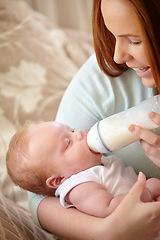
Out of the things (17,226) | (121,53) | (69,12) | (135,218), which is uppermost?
(121,53)

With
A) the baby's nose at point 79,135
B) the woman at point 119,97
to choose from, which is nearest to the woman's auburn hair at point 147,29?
the woman at point 119,97

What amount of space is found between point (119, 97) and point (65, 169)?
14.3 inches

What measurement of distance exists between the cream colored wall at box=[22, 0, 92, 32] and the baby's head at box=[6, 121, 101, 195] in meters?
2.26

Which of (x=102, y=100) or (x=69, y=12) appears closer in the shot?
(x=102, y=100)

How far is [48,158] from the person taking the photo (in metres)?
1.29

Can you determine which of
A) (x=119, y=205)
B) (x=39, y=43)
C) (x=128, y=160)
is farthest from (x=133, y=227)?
(x=39, y=43)

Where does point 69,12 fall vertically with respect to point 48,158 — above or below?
above

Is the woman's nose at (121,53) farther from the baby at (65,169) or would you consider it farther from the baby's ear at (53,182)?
the baby's ear at (53,182)

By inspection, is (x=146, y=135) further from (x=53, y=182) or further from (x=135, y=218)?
(x=53, y=182)

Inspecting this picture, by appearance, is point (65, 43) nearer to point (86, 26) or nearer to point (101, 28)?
point (101, 28)

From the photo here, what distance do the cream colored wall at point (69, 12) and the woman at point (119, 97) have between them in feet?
6.73

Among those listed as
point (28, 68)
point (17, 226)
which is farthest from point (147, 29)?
point (28, 68)

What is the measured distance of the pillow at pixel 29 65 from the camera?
195 centimetres

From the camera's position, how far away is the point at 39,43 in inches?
86.4
